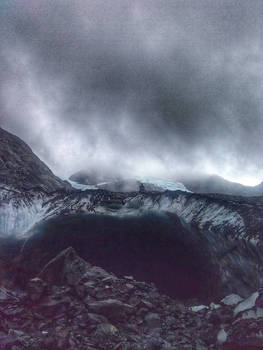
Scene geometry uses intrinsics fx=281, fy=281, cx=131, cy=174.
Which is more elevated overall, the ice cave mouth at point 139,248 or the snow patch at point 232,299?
the ice cave mouth at point 139,248

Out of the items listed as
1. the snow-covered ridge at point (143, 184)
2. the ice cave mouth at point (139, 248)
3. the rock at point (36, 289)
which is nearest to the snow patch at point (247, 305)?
the ice cave mouth at point (139, 248)

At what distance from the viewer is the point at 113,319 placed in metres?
10.7

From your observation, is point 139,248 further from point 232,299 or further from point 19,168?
point 19,168

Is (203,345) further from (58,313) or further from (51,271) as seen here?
(51,271)

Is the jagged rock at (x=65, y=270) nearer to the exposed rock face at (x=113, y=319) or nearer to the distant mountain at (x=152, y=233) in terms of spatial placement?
the exposed rock face at (x=113, y=319)

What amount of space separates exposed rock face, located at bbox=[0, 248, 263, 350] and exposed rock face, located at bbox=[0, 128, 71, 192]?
12.8 m

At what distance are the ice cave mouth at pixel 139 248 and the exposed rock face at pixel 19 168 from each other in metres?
6.03

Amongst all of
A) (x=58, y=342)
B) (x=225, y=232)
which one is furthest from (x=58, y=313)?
(x=225, y=232)

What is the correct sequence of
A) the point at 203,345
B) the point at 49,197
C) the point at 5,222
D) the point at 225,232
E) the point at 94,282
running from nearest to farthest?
the point at 203,345 < the point at 94,282 < the point at 225,232 < the point at 5,222 < the point at 49,197

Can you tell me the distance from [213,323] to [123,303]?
3620 millimetres

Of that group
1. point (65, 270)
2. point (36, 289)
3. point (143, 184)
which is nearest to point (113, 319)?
point (36, 289)

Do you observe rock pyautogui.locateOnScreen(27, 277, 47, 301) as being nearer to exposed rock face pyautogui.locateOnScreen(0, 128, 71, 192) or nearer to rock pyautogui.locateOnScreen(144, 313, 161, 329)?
rock pyautogui.locateOnScreen(144, 313, 161, 329)

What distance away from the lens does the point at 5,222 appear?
20891mm

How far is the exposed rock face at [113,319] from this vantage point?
893cm
